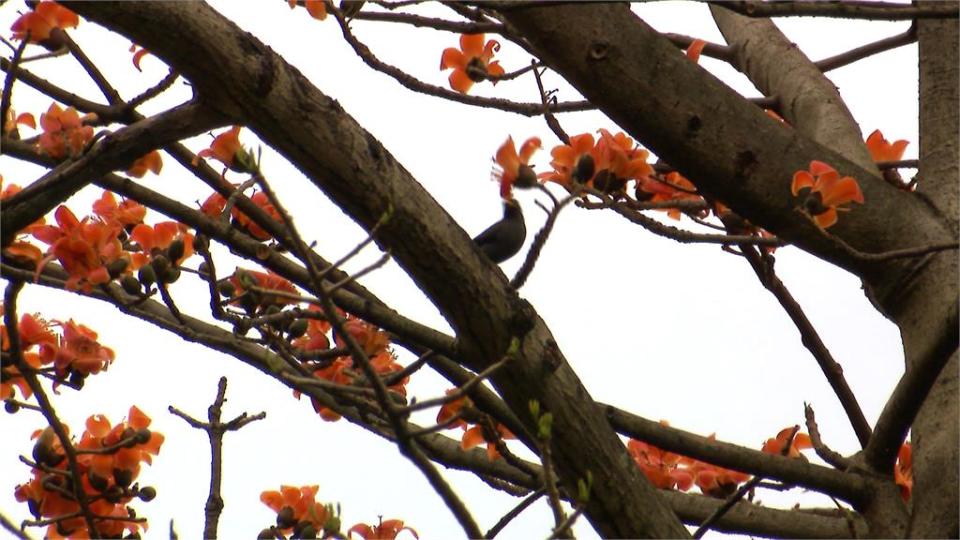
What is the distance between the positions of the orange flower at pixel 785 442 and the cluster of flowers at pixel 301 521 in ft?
3.57

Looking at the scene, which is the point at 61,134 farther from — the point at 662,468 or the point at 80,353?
the point at 662,468

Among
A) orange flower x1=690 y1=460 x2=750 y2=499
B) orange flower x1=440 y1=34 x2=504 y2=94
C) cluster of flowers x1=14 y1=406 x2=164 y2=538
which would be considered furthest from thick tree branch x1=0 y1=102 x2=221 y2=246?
orange flower x1=690 y1=460 x2=750 y2=499

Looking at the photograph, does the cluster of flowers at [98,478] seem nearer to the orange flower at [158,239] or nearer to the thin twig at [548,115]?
the orange flower at [158,239]

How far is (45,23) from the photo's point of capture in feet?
8.53

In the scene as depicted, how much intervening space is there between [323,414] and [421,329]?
105cm

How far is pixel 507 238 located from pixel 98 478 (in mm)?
1274

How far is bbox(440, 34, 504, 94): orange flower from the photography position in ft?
10.8

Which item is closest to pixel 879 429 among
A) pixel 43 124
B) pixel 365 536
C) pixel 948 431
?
pixel 948 431

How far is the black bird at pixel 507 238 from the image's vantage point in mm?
3006

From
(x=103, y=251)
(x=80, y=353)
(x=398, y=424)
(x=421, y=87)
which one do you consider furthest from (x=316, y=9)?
(x=398, y=424)

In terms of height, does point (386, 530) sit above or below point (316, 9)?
below

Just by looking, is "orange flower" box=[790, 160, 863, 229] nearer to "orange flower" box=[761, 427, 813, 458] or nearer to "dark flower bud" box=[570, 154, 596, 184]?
"dark flower bud" box=[570, 154, 596, 184]

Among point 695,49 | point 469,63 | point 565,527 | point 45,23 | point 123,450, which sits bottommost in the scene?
point 565,527

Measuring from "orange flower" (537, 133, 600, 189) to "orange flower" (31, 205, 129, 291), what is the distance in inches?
42.2
